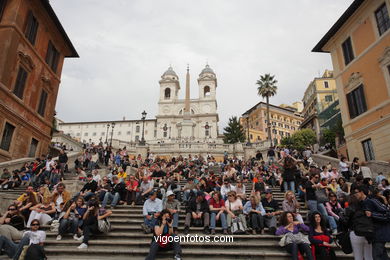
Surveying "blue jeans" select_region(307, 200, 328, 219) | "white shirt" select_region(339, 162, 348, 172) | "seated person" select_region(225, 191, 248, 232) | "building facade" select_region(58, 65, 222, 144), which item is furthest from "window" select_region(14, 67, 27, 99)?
"building facade" select_region(58, 65, 222, 144)

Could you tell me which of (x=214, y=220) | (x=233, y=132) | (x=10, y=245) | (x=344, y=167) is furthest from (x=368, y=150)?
(x=233, y=132)

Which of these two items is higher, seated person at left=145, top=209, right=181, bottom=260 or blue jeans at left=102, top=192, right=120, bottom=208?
blue jeans at left=102, top=192, right=120, bottom=208

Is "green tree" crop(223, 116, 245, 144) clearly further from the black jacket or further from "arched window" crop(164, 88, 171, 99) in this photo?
the black jacket

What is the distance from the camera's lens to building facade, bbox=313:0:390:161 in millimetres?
14828

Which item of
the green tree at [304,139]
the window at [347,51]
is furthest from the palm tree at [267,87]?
the window at [347,51]

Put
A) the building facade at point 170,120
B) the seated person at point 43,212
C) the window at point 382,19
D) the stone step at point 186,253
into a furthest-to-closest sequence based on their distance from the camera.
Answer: the building facade at point 170,120
the window at point 382,19
the seated person at point 43,212
the stone step at point 186,253

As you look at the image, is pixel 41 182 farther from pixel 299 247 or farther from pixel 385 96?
pixel 385 96

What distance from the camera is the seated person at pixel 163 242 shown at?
5844 millimetres

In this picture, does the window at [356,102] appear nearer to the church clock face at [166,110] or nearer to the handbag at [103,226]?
the handbag at [103,226]

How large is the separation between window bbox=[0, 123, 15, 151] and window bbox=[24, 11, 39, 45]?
662 cm

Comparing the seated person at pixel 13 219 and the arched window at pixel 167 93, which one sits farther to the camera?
the arched window at pixel 167 93

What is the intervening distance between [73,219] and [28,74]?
1463cm

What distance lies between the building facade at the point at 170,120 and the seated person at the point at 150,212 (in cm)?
5974

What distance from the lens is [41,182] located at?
521 inches
